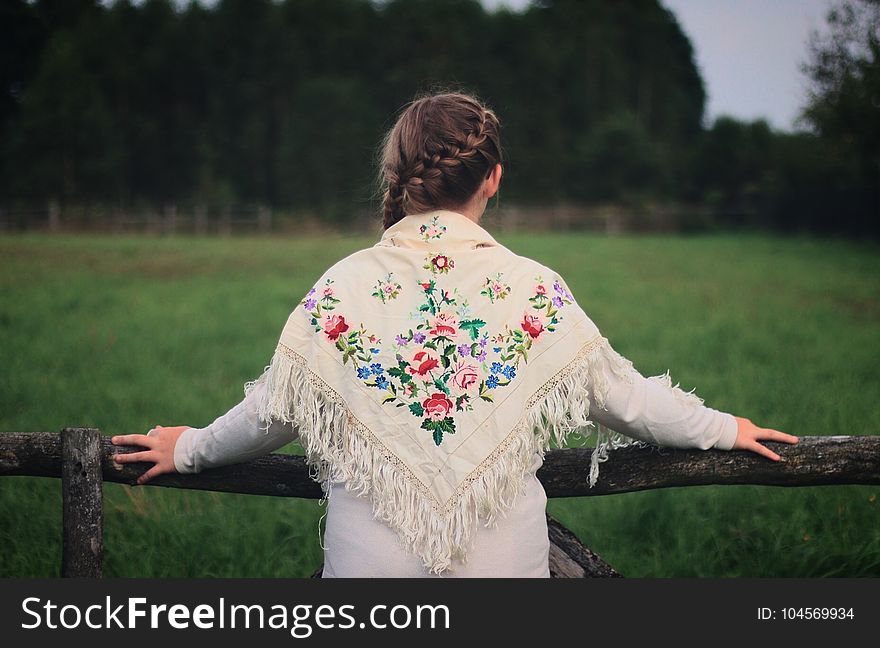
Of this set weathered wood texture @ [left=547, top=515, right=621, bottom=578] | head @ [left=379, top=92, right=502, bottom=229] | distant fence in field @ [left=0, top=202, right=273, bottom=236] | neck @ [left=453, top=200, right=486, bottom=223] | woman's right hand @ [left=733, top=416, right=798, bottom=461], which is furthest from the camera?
distant fence in field @ [left=0, top=202, right=273, bottom=236]

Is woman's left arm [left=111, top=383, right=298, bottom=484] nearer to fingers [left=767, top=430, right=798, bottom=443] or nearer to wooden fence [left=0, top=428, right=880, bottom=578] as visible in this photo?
wooden fence [left=0, top=428, right=880, bottom=578]

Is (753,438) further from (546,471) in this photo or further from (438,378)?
(438,378)

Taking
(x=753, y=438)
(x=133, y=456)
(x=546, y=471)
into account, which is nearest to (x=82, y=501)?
(x=133, y=456)

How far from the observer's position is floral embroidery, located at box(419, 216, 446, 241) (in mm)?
1973

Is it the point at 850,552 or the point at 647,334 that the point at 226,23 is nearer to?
the point at 647,334

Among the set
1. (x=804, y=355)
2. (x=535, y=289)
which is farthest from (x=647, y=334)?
(x=535, y=289)

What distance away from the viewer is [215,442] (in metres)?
2.18

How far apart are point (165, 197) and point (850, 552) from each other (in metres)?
31.9

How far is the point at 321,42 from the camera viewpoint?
40.8m

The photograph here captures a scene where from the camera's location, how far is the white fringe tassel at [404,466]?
77.9 inches

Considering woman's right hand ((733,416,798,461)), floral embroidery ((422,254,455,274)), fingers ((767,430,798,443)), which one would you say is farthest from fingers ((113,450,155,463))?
fingers ((767,430,798,443))

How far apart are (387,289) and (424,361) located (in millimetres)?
203

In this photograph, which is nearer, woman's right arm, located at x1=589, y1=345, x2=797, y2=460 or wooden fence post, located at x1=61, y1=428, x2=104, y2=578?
woman's right arm, located at x1=589, y1=345, x2=797, y2=460

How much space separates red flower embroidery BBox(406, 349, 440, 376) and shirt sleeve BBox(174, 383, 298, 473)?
394mm
